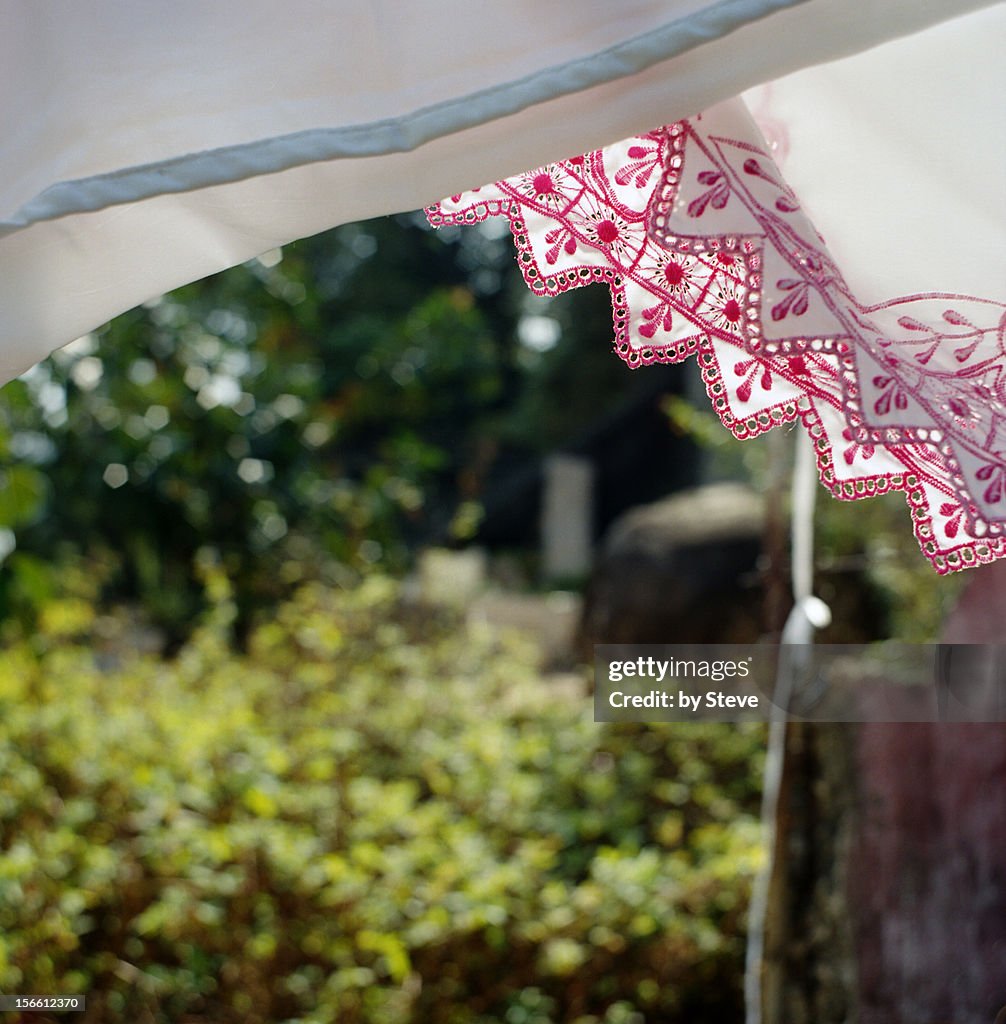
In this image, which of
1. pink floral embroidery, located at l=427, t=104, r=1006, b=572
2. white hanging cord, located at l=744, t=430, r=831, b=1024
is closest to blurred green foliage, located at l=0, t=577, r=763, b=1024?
white hanging cord, located at l=744, t=430, r=831, b=1024

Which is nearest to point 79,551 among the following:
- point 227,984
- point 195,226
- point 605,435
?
point 227,984

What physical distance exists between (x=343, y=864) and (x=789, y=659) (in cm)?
89

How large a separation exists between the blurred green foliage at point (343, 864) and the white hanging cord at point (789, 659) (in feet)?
1.10

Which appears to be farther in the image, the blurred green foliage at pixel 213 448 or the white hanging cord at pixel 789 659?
the blurred green foliage at pixel 213 448

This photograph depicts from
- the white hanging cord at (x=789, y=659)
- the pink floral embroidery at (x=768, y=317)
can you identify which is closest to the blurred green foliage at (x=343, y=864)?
the white hanging cord at (x=789, y=659)

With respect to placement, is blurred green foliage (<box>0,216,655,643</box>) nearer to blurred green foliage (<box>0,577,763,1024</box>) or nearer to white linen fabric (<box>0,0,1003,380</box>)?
blurred green foliage (<box>0,577,763,1024</box>)

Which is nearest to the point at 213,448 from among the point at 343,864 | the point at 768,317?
the point at 343,864

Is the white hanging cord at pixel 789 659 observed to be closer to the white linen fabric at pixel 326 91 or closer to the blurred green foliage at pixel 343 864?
the blurred green foliage at pixel 343 864

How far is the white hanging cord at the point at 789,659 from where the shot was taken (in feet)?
5.41

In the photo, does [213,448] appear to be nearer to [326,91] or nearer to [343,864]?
[343,864]

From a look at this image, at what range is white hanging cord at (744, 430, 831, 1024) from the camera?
1.65m

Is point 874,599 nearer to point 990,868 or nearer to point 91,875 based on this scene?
point 990,868

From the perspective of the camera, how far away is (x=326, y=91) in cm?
57

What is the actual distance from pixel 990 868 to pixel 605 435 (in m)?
7.69
